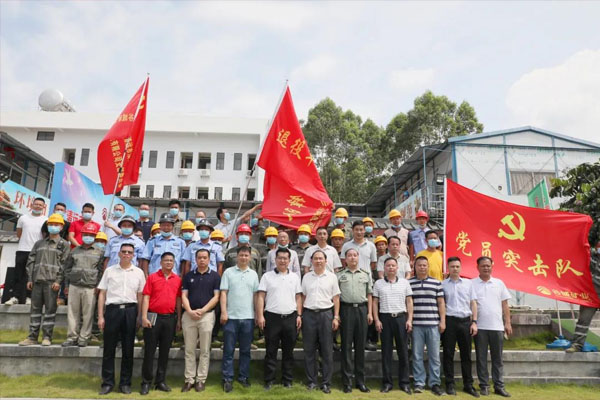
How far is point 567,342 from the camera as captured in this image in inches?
272

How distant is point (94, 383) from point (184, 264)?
6.33 feet

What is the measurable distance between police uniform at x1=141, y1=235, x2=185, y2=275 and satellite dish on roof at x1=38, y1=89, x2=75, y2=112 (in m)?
29.4

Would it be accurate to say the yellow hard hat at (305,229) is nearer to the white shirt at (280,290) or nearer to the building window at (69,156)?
the white shirt at (280,290)

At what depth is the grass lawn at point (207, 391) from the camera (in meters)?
5.24

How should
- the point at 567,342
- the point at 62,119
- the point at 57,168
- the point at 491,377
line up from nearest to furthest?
the point at 491,377, the point at 567,342, the point at 57,168, the point at 62,119

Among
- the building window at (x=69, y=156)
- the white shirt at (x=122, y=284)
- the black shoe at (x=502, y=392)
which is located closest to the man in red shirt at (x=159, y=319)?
the white shirt at (x=122, y=284)

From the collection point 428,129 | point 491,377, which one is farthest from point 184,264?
point 428,129

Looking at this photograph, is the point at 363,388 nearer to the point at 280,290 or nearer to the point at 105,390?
the point at 280,290

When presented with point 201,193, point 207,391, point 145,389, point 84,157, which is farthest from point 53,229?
point 84,157

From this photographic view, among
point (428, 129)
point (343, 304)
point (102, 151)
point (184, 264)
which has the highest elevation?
point (428, 129)

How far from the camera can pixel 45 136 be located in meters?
30.0

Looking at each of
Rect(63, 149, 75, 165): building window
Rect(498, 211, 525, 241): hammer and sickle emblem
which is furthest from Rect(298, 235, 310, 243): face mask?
Rect(63, 149, 75, 165): building window

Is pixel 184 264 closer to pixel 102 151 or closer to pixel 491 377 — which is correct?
pixel 102 151

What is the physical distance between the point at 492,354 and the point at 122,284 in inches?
196
